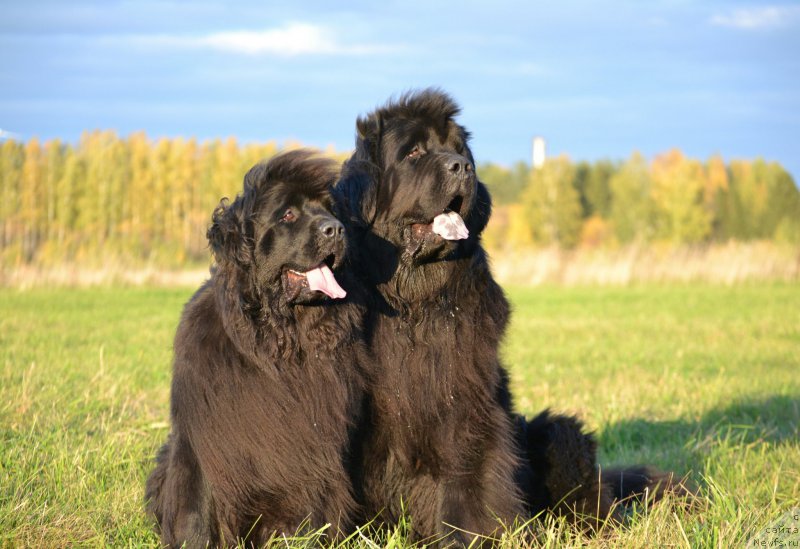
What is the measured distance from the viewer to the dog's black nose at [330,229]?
3811mm

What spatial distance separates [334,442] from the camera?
158 inches

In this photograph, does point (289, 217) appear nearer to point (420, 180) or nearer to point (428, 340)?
point (420, 180)

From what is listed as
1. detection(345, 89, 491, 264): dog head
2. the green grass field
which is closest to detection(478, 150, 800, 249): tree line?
the green grass field

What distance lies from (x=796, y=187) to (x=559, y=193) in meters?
13.6

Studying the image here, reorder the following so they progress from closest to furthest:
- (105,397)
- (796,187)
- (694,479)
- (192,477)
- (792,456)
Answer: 1. (192,477)
2. (694,479)
3. (792,456)
4. (105,397)
5. (796,187)

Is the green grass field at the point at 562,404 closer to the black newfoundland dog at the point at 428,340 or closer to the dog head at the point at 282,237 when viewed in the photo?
the black newfoundland dog at the point at 428,340

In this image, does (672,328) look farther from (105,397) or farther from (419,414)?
(419,414)

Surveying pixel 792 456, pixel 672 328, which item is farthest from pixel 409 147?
pixel 672 328

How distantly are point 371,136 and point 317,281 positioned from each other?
988 millimetres

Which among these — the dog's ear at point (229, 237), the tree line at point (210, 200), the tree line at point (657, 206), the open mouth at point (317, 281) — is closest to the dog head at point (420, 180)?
the open mouth at point (317, 281)

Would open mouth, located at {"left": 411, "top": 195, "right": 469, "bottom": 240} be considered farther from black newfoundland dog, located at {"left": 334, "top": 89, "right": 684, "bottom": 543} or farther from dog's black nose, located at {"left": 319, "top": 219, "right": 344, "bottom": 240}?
dog's black nose, located at {"left": 319, "top": 219, "right": 344, "bottom": 240}

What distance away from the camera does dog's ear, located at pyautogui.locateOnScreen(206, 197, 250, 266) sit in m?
3.88

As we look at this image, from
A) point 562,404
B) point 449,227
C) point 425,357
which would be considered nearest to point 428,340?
point 425,357

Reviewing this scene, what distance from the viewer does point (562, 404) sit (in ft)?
27.3
